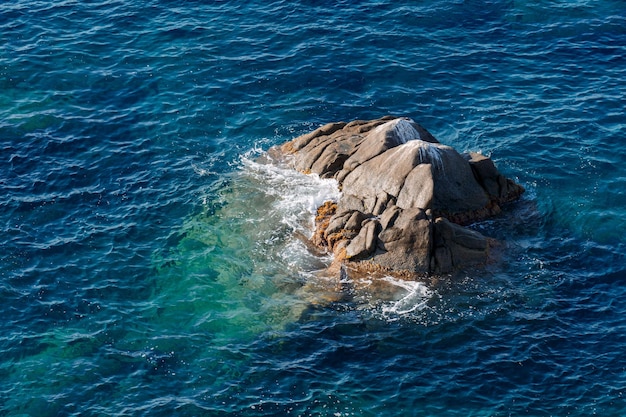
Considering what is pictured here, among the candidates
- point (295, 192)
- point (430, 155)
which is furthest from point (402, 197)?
point (295, 192)

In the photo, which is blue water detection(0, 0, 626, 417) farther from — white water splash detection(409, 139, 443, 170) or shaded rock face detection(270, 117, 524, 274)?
white water splash detection(409, 139, 443, 170)

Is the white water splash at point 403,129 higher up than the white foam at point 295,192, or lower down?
higher up

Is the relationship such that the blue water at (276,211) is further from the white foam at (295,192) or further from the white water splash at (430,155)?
the white water splash at (430,155)

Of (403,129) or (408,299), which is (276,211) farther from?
(408,299)

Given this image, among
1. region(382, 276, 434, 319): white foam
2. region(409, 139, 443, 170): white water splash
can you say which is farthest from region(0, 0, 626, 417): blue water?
region(409, 139, 443, 170): white water splash

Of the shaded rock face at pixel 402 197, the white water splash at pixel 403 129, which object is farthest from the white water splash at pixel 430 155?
the white water splash at pixel 403 129
